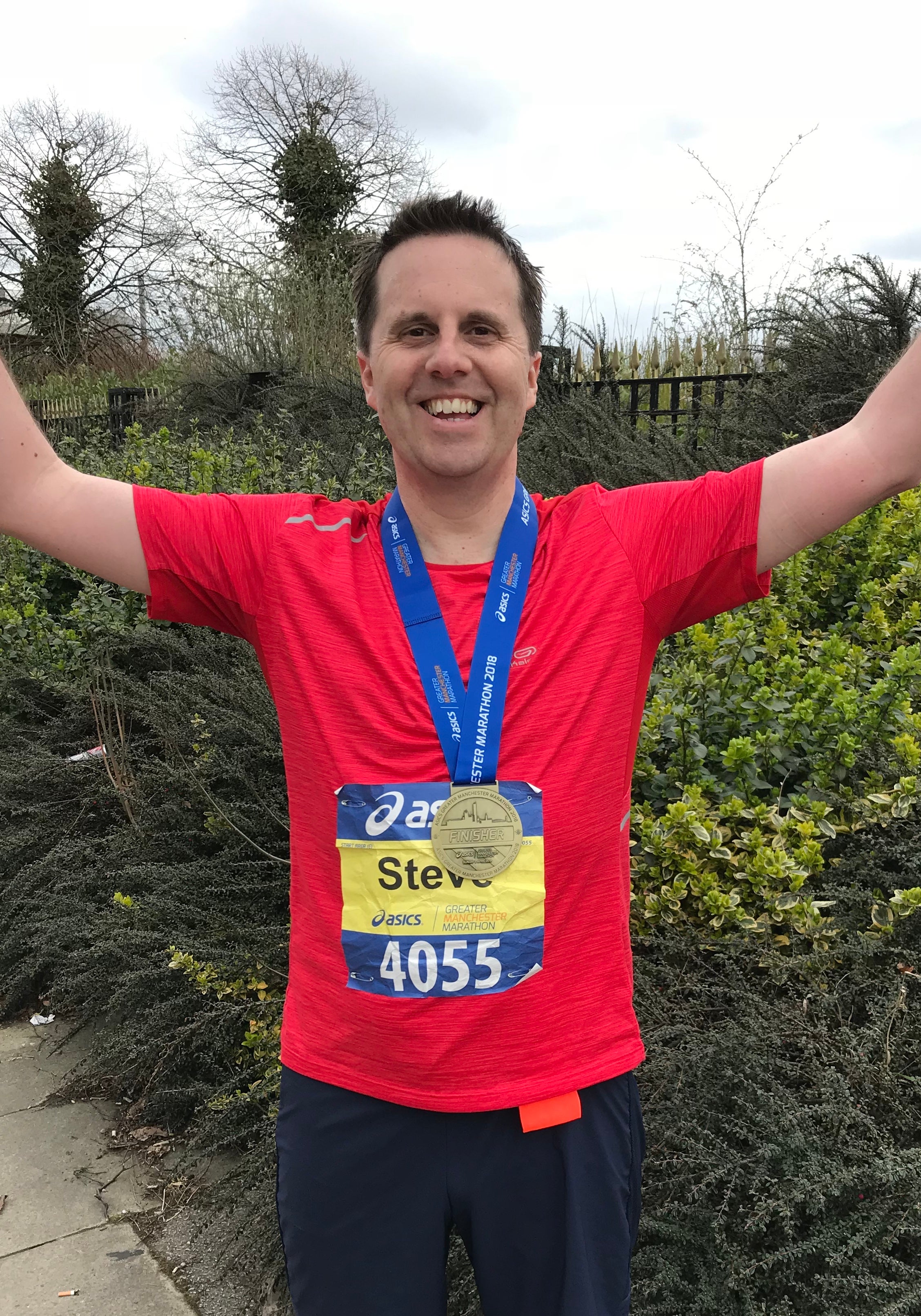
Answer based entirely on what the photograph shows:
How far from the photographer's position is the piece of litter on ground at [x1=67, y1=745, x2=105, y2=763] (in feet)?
13.8

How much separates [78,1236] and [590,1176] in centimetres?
189

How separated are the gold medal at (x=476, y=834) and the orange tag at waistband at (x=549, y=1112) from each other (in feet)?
1.05

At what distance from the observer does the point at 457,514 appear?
170 cm

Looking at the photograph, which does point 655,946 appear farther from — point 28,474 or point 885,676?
point 28,474

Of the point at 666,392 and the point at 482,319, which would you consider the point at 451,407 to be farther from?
the point at 666,392

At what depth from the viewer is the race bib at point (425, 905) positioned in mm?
1452

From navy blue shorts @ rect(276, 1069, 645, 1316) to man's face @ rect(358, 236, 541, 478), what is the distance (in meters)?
0.97

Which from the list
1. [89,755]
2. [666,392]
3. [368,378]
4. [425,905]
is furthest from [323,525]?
[666,392]

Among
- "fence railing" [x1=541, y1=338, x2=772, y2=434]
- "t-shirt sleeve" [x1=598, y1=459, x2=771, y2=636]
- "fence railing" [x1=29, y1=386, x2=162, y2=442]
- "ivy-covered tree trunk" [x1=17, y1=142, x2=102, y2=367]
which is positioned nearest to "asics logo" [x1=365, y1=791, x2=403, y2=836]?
"t-shirt sleeve" [x1=598, y1=459, x2=771, y2=636]

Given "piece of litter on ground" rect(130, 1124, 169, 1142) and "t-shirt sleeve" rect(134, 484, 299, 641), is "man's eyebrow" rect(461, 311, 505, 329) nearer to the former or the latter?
"t-shirt sleeve" rect(134, 484, 299, 641)

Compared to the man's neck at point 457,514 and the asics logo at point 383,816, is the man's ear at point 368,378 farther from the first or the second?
the asics logo at point 383,816

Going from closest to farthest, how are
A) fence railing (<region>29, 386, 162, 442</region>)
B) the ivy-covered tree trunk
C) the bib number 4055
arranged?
1. the bib number 4055
2. fence railing (<region>29, 386, 162, 442</region>)
3. the ivy-covered tree trunk

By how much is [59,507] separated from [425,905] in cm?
83

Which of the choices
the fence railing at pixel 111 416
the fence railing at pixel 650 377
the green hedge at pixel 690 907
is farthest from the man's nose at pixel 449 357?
the fence railing at pixel 111 416
